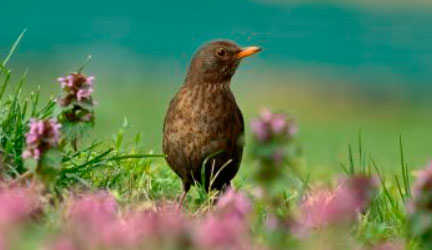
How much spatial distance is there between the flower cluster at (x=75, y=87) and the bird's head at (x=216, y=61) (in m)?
1.46

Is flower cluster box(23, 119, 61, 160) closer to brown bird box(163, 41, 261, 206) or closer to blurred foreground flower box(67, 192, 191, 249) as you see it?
blurred foreground flower box(67, 192, 191, 249)

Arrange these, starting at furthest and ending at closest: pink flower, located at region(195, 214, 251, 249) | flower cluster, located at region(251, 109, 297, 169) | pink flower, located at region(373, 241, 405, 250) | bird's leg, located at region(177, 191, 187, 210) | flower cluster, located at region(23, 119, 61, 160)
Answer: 1. bird's leg, located at region(177, 191, 187, 210)
2. flower cluster, located at region(23, 119, 61, 160)
3. pink flower, located at region(373, 241, 405, 250)
4. flower cluster, located at region(251, 109, 297, 169)
5. pink flower, located at region(195, 214, 251, 249)

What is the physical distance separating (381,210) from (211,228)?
9.70 ft

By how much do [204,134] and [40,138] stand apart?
1.98m

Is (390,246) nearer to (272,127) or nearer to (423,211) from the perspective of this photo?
(423,211)

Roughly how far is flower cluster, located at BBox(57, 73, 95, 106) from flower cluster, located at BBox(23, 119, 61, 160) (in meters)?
0.85

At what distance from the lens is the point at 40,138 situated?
4973mm

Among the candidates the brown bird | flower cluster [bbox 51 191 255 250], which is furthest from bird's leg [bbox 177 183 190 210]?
flower cluster [bbox 51 191 255 250]

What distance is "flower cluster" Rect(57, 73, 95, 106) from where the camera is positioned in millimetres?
5844

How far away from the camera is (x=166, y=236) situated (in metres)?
3.63

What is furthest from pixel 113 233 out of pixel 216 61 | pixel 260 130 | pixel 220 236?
pixel 216 61

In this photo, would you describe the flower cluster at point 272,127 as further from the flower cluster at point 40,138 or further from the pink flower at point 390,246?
the flower cluster at point 40,138

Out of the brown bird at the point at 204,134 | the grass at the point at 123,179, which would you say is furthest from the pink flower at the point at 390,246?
the brown bird at the point at 204,134

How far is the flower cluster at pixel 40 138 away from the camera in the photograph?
4938mm
